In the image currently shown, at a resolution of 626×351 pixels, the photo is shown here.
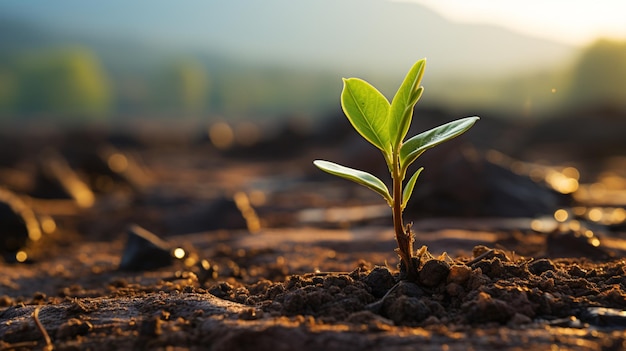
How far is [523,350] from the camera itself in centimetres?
179

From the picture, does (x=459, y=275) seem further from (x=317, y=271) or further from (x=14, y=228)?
(x=14, y=228)

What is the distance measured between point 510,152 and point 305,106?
6656cm

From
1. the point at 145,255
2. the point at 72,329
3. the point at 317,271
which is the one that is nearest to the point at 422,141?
the point at 317,271

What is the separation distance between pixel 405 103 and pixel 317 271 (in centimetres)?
115

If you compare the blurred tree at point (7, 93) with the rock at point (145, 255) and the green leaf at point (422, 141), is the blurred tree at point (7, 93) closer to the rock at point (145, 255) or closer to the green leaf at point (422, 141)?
the rock at point (145, 255)

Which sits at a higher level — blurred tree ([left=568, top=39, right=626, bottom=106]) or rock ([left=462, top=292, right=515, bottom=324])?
blurred tree ([left=568, top=39, right=626, bottom=106])

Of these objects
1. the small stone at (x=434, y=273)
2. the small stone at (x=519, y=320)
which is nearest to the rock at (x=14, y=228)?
the small stone at (x=434, y=273)

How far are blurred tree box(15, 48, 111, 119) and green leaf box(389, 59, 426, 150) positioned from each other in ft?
151

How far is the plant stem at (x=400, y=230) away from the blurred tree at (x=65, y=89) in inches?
1808

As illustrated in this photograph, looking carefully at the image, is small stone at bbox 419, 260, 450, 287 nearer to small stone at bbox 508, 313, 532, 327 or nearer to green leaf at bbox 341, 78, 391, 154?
small stone at bbox 508, 313, 532, 327

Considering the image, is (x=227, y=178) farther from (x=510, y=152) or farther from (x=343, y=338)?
(x=343, y=338)

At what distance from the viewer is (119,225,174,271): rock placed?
403 cm

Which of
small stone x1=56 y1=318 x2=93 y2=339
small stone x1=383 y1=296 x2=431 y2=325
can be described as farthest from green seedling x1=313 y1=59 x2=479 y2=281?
small stone x1=56 y1=318 x2=93 y2=339

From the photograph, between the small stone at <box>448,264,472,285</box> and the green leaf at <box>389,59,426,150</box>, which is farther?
the small stone at <box>448,264,472,285</box>
